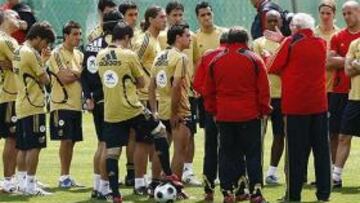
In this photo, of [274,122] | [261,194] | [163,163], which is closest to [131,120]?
[163,163]

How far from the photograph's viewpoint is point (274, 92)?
15.6 metres

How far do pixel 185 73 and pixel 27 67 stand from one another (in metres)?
1.95

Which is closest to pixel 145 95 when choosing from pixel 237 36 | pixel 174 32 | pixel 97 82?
pixel 97 82

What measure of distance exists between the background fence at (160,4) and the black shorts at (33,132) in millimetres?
11943

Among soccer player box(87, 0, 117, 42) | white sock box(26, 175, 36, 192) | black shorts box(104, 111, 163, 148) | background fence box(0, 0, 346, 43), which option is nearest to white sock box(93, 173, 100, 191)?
white sock box(26, 175, 36, 192)

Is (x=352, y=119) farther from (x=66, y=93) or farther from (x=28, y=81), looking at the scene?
(x=28, y=81)

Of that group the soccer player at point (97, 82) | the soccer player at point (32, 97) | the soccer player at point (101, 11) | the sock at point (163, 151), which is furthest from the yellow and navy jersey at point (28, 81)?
the sock at point (163, 151)

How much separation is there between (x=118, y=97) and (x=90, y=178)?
317 centimetres

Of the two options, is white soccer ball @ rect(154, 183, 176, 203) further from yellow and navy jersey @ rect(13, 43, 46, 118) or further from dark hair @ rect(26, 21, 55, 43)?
dark hair @ rect(26, 21, 55, 43)

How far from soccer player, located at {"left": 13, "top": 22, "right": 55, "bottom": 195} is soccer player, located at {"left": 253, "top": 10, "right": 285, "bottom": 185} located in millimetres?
2775

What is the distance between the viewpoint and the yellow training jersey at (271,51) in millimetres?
15531

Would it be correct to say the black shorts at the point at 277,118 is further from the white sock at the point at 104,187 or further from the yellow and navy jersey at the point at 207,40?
the white sock at the point at 104,187

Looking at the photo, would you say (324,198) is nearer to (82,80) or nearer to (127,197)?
(127,197)

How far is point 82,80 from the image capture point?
582 inches
